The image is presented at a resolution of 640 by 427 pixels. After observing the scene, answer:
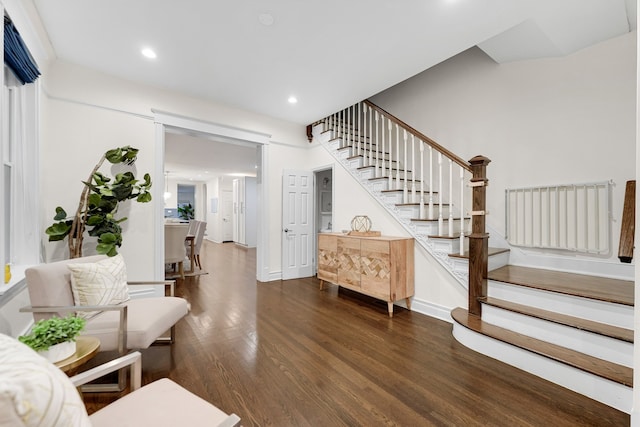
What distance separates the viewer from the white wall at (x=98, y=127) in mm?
3014

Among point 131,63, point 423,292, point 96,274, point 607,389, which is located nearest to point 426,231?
point 423,292

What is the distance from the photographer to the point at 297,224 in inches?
195

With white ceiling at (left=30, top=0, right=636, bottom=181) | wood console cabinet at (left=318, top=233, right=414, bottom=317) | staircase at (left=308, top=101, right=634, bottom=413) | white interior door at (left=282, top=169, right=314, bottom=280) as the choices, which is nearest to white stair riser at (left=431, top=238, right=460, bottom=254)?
staircase at (left=308, top=101, right=634, bottom=413)

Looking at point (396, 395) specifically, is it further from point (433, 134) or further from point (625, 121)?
point (433, 134)

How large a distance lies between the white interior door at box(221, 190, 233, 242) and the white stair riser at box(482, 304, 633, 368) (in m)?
9.43

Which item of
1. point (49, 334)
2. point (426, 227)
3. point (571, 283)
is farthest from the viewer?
point (426, 227)

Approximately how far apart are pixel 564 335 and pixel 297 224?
Result: 370 cm

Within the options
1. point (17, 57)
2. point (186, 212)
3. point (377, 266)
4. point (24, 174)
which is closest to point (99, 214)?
point (24, 174)

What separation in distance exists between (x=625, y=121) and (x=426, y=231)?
214 centimetres

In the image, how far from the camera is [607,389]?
1725mm

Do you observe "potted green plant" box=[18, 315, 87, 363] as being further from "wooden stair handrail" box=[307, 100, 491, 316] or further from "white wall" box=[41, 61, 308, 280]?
"wooden stair handrail" box=[307, 100, 491, 316]

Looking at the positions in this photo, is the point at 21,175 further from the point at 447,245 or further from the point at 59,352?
the point at 447,245

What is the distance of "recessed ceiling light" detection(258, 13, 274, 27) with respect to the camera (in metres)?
2.32

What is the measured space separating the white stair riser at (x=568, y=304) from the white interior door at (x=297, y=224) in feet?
10.0
